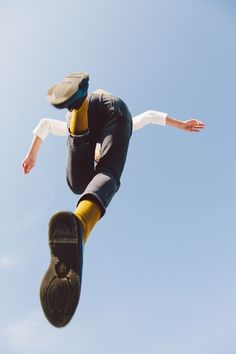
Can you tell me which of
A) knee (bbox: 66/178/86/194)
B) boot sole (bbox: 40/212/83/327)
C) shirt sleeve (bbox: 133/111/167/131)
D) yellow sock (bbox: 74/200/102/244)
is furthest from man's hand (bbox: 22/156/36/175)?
boot sole (bbox: 40/212/83/327)

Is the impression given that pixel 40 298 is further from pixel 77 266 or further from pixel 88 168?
pixel 88 168

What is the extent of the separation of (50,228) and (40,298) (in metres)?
0.48

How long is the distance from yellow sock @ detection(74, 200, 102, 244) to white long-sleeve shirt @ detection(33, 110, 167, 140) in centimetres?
162

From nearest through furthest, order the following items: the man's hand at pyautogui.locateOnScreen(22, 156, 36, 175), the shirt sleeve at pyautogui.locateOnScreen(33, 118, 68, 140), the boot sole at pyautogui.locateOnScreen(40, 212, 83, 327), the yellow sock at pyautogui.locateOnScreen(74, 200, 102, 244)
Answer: the boot sole at pyautogui.locateOnScreen(40, 212, 83, 327) < the yellow sock at pyautogui.locateOnScreen(74, 200, 102, 244) < the shirt sleeve at pyautogui.locateOnScreen(33, 118, 68, 140) < the man's hand at pyautogui.locateOnScreen(22, 156, 36, 175)

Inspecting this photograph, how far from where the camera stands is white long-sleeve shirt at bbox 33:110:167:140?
14.8ft

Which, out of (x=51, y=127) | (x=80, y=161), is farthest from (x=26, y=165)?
(x=80, y=161)

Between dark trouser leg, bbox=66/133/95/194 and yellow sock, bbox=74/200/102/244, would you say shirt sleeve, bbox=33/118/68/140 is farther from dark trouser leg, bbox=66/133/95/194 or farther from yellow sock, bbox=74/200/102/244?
yellow sock, bbox=74/200/102/244

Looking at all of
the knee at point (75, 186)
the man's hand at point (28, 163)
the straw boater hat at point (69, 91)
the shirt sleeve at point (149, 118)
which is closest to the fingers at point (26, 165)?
the man's hand at point (28, 163)

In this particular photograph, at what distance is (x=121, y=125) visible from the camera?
3705 mm

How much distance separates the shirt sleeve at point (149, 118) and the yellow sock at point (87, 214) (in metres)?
1.74

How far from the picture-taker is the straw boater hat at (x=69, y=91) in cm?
318

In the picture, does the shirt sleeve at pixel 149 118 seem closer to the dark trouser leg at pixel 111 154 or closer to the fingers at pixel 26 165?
the dark trouser leg at pixel 111 154

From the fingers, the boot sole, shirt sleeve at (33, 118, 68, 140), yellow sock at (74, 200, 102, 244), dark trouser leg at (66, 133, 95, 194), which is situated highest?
shirt sleeve at (33, 118, 68, 140)

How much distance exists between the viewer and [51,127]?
14.9 feet
